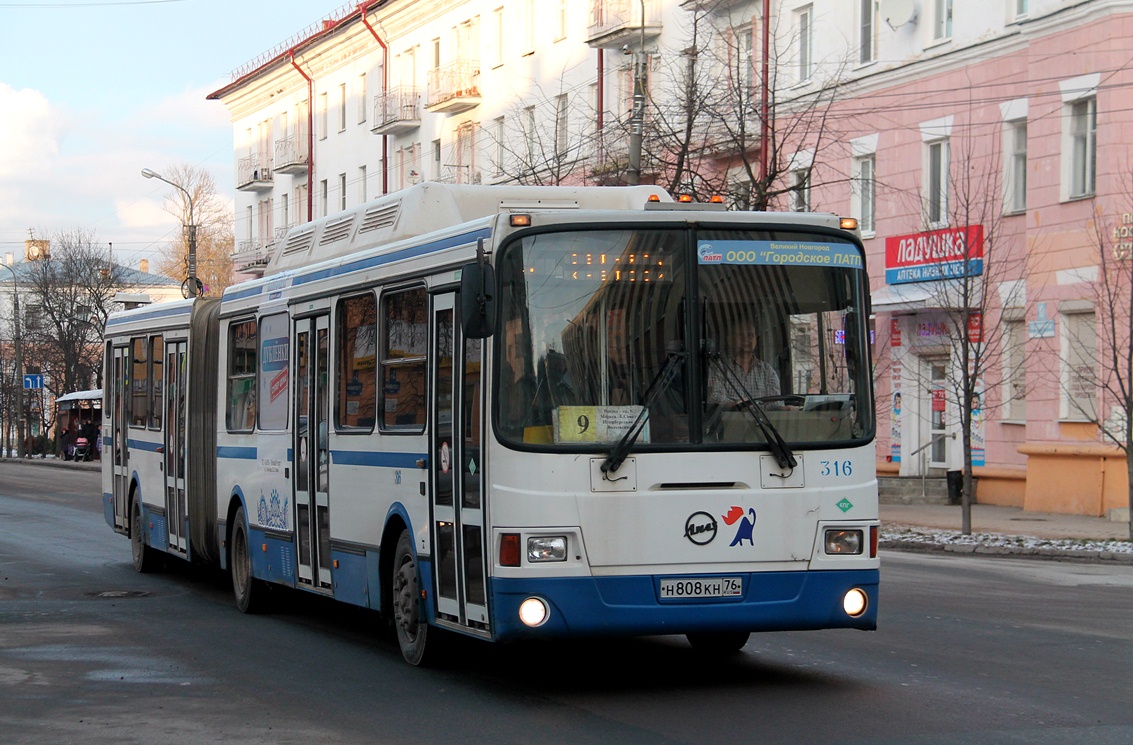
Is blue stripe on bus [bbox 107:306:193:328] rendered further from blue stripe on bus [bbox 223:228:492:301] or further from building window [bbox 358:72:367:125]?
building window [bbox 358:72:367:125]

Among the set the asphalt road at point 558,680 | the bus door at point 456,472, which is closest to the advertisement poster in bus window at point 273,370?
the asphalt road at point 558,680

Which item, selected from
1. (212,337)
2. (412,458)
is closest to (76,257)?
(212,337)

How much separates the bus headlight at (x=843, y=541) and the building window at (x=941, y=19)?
2259 centimetres

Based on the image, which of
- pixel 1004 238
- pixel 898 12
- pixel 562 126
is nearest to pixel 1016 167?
pixel 1004 238

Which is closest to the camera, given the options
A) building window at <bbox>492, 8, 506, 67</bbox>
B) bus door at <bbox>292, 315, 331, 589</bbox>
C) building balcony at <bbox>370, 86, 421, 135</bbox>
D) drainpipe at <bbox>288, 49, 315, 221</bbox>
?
bus door at <bbox>292, 315, 331, 589</bbox>

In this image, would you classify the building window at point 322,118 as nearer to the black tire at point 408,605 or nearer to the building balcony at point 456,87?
the building balcony at point 456,87

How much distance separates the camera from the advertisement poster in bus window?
1300cm

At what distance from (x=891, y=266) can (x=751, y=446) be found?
76.7 ft

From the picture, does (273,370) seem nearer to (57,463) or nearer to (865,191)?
(865,191)

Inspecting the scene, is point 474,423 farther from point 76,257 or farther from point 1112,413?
point 76,257

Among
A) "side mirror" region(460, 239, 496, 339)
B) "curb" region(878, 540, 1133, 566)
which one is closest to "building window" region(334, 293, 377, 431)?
"side mirror" region(460, 239, 496, 339)

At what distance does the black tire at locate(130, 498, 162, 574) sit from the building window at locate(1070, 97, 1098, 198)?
642 inches

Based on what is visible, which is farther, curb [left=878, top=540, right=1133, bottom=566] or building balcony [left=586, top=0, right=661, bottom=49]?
building balcony [left=586, top=0, right=661, bottom=49]

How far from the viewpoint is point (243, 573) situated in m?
14.1
